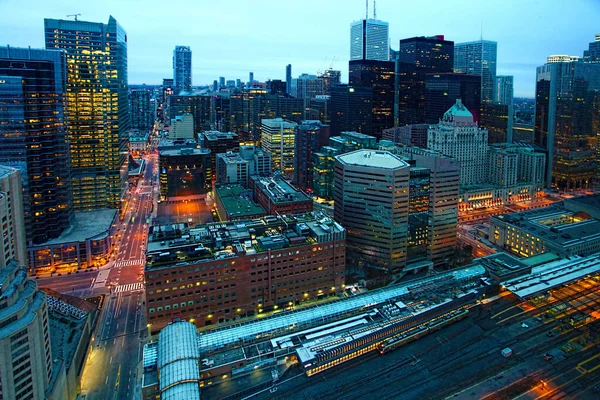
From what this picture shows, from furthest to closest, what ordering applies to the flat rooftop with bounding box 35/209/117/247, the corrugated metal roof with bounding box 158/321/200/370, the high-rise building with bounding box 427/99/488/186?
the high-rise building with bounding box 427/99/488/186 → the flat rooftop with bounding box 35/209/117/247 → the corrugated metal roof with bounding box 158/321/200/370

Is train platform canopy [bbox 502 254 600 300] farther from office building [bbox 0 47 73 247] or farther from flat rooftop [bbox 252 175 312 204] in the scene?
office building [bbox 0 47 73 247]

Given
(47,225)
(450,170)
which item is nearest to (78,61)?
(47,225)

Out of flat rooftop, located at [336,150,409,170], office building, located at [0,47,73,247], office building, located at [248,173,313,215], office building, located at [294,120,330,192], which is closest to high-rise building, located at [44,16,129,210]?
office building, located at [0,47,73,247]

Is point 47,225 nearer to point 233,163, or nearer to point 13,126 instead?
point 13,126

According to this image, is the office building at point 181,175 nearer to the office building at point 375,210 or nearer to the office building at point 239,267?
the office building at point 239,267

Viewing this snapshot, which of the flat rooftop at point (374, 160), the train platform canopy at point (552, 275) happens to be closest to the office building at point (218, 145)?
the flat rooftop at point (374, 160)

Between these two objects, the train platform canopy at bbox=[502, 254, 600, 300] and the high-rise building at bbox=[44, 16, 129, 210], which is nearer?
the train platform canopy at bbox=[502, 254, 600, 300]
